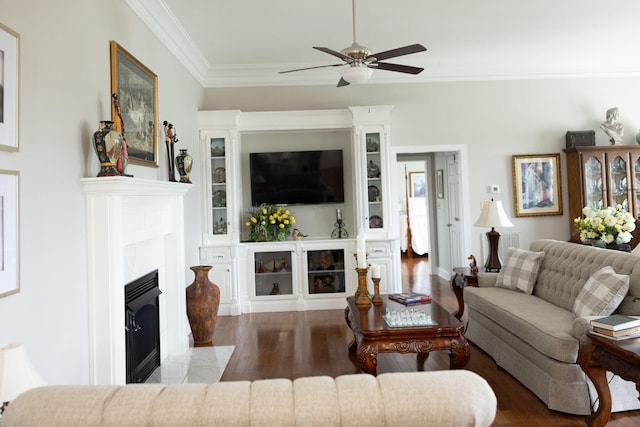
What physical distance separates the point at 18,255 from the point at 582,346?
2.86m

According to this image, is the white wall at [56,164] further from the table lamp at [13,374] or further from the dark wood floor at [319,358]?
the dark wood floor at [319,358]

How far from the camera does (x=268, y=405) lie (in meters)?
1.04

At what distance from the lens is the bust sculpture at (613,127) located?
5.75 metres

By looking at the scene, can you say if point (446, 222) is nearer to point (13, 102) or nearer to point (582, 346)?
point (582, 346)

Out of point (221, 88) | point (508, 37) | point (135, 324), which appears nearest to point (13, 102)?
point (135, 324)

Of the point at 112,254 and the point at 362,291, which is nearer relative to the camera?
the point at 112,254

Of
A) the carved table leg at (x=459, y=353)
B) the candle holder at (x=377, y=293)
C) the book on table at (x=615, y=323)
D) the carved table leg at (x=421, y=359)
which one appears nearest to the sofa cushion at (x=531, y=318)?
the book on table at (x=615, y=323)

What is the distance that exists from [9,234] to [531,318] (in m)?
3.06

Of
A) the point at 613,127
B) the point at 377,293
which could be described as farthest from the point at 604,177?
the point at 377,293

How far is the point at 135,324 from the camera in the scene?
3059mm

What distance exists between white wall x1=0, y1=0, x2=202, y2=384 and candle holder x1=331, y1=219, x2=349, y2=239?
342 cm

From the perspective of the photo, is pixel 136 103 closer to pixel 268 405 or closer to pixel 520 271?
pixel 268 405

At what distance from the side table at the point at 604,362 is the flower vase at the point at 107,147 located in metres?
2.81

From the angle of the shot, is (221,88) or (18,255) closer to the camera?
(18,255)
